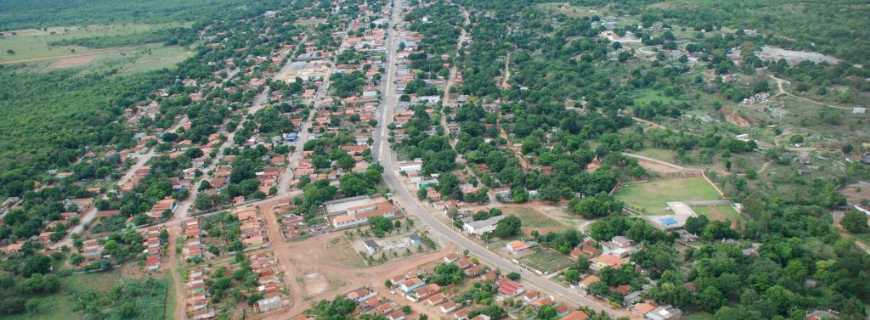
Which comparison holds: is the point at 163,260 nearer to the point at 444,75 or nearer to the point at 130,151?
the point at 130,151

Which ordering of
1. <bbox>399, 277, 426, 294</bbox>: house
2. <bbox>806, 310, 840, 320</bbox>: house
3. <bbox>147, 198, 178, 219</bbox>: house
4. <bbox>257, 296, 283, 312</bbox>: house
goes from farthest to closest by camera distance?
<bbox>147, 198, 178, 219</bbox>: house
<bbox>399, 277, 426, 294</bbox>: house
<bbox>257, 296, 283, 312</bbox>: house
<bbox>806, 310, 840, 320</bbox>: house

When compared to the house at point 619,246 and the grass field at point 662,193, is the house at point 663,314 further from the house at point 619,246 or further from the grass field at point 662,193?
the grass field at point 662,193

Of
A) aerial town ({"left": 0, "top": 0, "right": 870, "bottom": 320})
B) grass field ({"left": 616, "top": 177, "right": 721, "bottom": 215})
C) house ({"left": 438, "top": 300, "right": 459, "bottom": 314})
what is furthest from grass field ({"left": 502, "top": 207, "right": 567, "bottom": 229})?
house ({"left": 438, "top": 300, "right": 459, "bottom": 314})

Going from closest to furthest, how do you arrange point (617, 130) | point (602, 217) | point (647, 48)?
point (602, 217) < point (617, 130) < point (647, 48)

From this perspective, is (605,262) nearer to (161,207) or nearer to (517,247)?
(517,247)

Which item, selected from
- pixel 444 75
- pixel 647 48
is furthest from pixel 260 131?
pixel 647 48

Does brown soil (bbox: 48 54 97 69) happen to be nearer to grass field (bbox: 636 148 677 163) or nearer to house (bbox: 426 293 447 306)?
grass field (bbox: 636 148 677 163)
